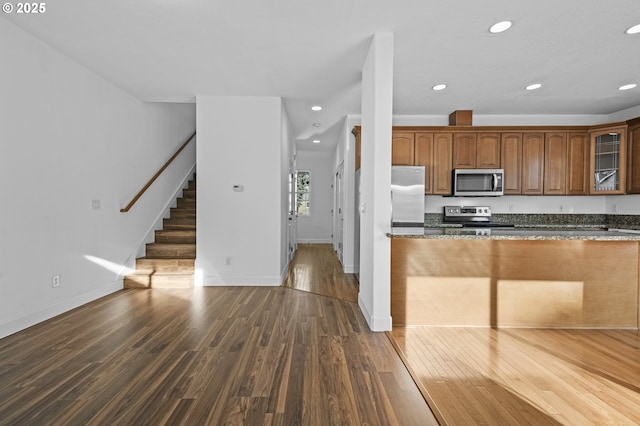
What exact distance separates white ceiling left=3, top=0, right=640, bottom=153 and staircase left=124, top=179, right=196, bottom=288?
207 centimetres

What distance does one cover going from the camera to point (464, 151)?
18.1ft

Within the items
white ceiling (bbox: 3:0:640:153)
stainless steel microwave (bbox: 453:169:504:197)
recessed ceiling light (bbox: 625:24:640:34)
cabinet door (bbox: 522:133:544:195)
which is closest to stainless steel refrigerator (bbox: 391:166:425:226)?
stainless steel microwave (bbox: 453:169:504:197)

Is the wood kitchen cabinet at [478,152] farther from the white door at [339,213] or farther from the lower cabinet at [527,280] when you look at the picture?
the lower cabinet at [527,280]

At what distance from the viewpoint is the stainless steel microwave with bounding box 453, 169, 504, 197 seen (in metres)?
5.40

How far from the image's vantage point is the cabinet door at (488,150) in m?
5.50

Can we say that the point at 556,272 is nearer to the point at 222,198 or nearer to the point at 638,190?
the point at 638,190

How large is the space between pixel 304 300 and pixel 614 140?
5.43 metres

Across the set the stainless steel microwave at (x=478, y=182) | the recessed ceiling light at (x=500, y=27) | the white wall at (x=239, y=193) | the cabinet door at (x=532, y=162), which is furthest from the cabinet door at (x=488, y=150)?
the white wall at (x=239, y=193)

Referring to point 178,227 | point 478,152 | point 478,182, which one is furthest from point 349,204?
point 178,227

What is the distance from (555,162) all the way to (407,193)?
8.49ft

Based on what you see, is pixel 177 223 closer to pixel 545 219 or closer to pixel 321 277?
pixel 321 277

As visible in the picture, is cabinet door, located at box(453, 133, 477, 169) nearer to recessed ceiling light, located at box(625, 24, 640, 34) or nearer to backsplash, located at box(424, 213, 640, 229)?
backsplash, located at box(424, 213, 640, 229)

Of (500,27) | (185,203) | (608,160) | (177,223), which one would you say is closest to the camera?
(500,27)

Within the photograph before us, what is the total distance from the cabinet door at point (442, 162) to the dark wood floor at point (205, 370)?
2901 millimetres
